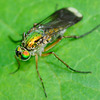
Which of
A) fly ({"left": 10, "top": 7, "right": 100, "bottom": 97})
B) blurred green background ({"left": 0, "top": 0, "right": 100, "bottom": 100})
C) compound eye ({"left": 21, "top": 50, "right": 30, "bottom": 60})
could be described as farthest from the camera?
fly ({"left": 10, "top": 7, "right": 100, "bottom": 97})

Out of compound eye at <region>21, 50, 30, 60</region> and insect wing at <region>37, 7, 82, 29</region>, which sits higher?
compound eye at <region>21, 50, 30, 60</region>

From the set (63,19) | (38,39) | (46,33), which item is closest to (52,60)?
(38,39)

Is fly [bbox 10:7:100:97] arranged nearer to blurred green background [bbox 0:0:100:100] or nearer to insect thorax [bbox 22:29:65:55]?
insect thorax [bbox 22:29:65:55]

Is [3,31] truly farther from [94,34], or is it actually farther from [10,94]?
→ [94,34]

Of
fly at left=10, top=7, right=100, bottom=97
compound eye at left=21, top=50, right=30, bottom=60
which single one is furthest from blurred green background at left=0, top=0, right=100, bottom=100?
compound eye at left=21, top=50, right=30, bottom=60

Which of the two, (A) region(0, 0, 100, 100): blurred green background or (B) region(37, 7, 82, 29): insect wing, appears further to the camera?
(B) region(37, 7, 82, 29): insect wing
